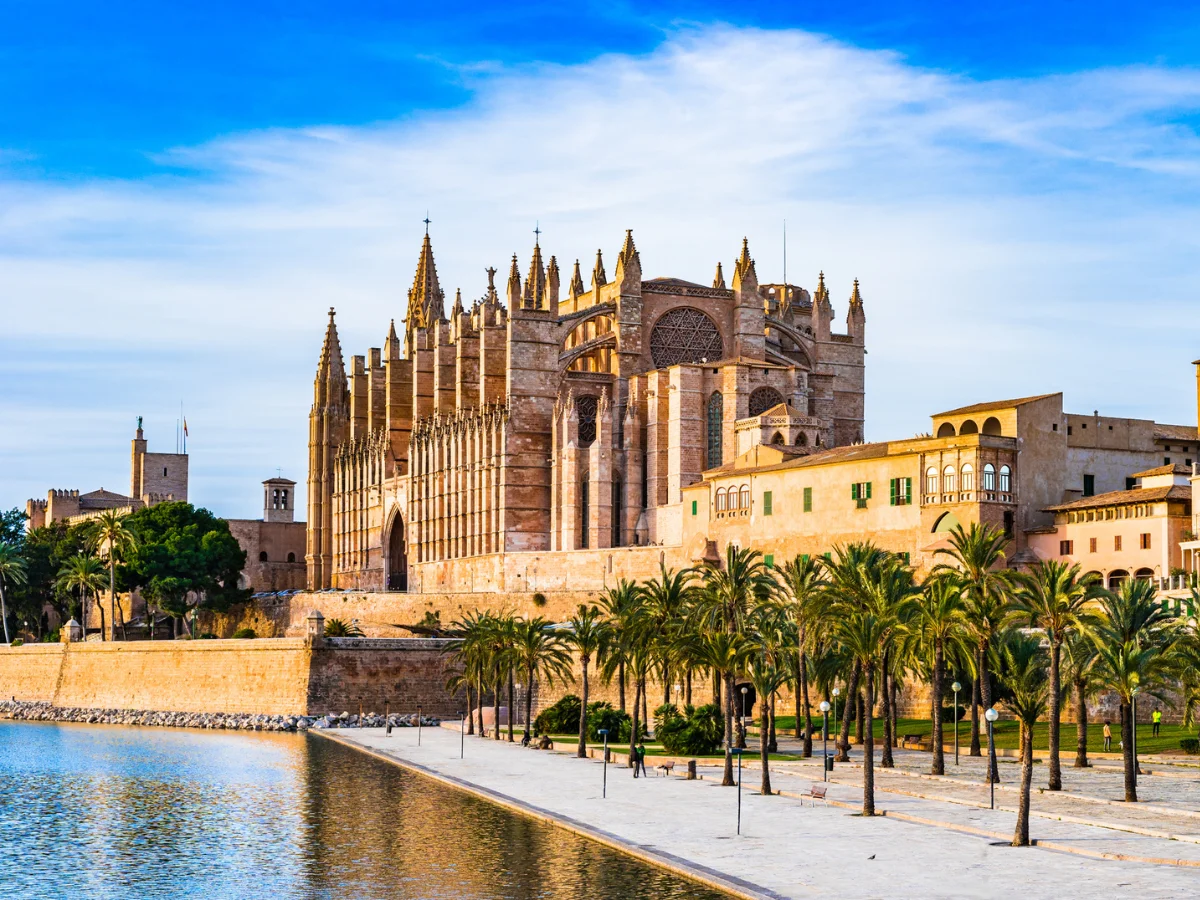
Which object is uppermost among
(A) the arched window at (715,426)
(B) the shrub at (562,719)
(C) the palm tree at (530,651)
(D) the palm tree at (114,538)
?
(A) the arched window at (715,426)

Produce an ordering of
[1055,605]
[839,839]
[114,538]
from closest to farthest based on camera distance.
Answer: [839,839] < [1055,605] < [114,538]

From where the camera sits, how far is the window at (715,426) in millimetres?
75250

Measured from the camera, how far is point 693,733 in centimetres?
5022

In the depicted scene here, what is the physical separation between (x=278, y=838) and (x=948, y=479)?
29.8 metres

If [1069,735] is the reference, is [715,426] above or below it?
above

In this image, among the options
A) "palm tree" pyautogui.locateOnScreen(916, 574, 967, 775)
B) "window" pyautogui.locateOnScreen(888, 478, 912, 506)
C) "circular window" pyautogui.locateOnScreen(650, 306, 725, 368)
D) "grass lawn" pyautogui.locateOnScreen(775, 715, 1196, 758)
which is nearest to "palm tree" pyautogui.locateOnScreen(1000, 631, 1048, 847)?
"palm tree" pyautogui.locateOnScreen(916, 574, 967, 775)

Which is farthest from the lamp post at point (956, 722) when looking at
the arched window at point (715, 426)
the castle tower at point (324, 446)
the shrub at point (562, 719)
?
the castle tower at point (324, 446)

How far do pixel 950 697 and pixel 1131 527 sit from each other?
29.3 ft

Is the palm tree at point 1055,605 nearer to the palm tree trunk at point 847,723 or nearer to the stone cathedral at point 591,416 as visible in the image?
the palm tree trunk at point 847,723

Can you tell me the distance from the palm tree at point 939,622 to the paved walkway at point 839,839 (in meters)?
1.42

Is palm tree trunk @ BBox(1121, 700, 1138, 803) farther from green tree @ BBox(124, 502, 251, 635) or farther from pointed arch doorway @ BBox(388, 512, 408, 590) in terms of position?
pointed arch doorway @ BBox(388, 512, 408, 590)

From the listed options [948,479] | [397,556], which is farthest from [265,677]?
[397,556]

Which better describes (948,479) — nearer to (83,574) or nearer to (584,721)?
(584,721)

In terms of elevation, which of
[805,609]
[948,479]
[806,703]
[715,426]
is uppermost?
[715,426]
